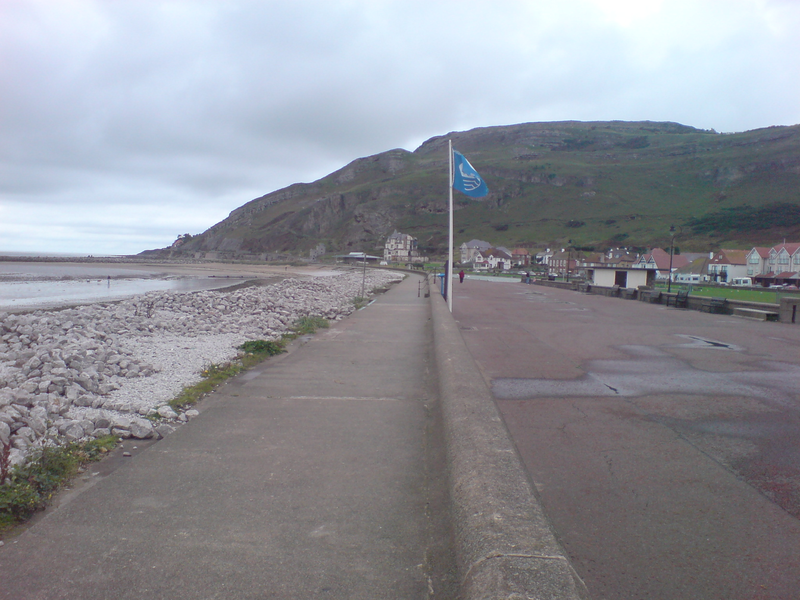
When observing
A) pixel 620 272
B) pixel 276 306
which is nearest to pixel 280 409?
pixel 276 306

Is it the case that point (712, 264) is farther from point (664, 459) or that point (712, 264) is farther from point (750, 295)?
point (664, 459)

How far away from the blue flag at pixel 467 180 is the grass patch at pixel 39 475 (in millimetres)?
11072

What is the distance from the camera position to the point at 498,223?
16400 cm

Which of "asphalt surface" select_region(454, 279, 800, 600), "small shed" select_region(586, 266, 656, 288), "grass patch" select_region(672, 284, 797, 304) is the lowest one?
"grass patch" select_region(672, 284, 797, 304)

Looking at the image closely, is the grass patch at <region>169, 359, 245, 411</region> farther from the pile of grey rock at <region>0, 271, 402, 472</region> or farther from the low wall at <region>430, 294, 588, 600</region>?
the low wall at <region>430, 294, 588, 600</region>

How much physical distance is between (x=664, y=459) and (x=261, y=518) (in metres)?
3.33

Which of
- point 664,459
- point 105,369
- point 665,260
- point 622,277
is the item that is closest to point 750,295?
point 622,277

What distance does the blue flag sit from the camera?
14.0 m

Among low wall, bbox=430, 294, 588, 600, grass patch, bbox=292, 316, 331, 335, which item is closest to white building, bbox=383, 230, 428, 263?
grass patch, bbox=292, 316, 331, 335

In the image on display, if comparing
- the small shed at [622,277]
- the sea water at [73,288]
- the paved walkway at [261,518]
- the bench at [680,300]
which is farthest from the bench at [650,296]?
the sea water at [73,288]

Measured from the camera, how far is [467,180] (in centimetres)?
1416

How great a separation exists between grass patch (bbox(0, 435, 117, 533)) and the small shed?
33212 mm

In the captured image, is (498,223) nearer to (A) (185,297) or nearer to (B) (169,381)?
(A) (185,297)

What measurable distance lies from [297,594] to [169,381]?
4932 mm
